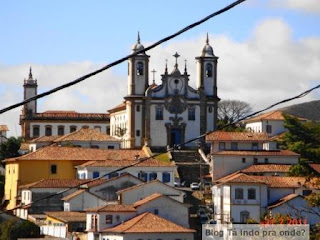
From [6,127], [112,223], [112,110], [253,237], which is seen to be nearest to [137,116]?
[112,110]

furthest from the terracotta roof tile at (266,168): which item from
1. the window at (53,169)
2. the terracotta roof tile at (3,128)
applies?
the terracotta roof tile at (3,128)

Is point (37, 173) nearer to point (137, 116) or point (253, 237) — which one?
point (137, 116)

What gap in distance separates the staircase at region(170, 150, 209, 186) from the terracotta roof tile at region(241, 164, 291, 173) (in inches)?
182

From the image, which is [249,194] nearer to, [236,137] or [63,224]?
[63,224]

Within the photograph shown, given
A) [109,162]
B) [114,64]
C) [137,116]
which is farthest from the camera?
[137,116]

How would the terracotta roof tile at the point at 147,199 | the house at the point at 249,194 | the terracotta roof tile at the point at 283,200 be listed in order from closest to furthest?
1. the terracotta roof tile at the point at 147,199
2. the terracotta roof tile at the point at 283,200
3. the house at the point at 249,194

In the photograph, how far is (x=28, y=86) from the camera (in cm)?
10994

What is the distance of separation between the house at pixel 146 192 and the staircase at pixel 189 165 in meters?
8.50

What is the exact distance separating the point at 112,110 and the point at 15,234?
4766cm

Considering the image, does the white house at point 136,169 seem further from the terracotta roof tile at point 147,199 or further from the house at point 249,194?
the terracotta roof tile at point 147,199

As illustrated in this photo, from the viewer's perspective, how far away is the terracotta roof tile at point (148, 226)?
56438 millimetres

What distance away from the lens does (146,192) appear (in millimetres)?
66188

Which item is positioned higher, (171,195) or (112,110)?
(112,110)

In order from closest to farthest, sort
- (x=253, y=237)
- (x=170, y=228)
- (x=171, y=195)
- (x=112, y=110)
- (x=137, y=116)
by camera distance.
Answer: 1. (x=253, y=237)
2. (x=170, y=228)
3. (x=171, y=195)
4. (x=137, y=116)
5. (x=112, y=110)
